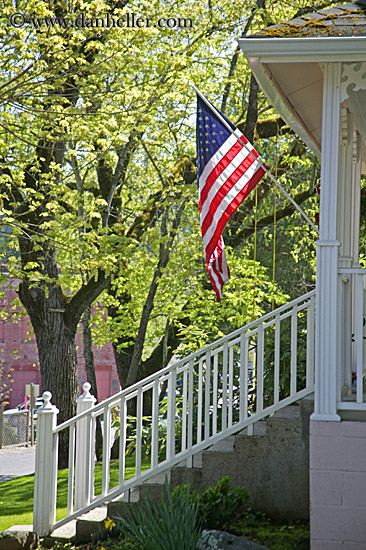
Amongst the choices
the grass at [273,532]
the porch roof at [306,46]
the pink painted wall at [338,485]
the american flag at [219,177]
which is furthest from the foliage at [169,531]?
the porch roof at [306,46]

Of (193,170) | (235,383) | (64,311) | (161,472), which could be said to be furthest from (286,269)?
(161,472)

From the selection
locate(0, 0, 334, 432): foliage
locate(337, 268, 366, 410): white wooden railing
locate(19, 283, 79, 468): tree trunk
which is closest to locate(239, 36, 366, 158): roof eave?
locate(337, 268, 366, 410): white wooden railing

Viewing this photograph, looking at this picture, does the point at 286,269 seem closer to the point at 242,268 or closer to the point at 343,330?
the point at 242,268

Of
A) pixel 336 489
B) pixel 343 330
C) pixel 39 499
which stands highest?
pixel 343 330

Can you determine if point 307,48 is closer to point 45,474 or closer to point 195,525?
point 195,525

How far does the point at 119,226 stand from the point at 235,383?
3185 mm

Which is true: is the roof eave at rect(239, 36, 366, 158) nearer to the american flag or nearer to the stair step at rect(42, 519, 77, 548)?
the american flag

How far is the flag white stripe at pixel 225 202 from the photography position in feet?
18.4

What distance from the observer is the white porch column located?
500 centimetres

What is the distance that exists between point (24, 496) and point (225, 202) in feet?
22.6

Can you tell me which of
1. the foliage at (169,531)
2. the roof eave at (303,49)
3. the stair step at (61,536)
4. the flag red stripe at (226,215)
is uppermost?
the roof eave at (303,49)

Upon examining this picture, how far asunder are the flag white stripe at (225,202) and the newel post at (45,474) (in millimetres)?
2318

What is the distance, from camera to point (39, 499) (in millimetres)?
6629

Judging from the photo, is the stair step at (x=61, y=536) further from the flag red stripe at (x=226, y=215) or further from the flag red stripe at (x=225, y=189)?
the flag red stripe at (x=225, y=189)
